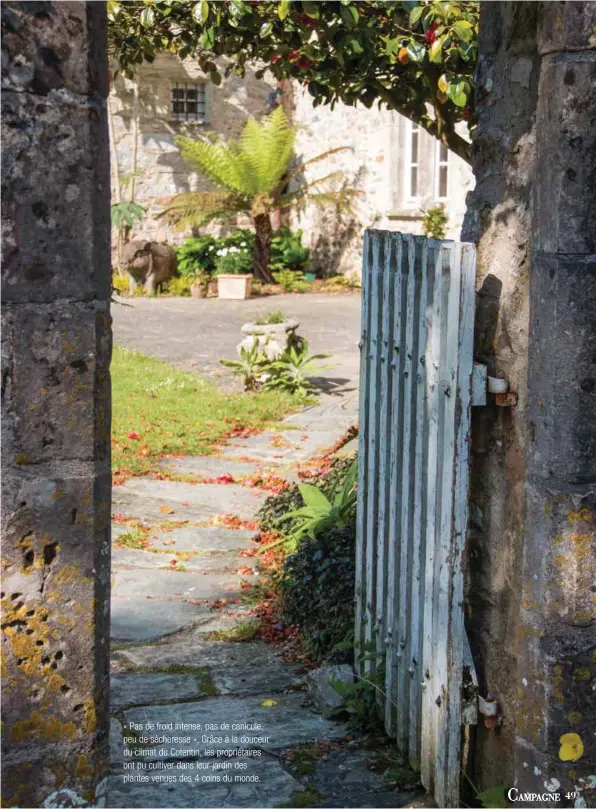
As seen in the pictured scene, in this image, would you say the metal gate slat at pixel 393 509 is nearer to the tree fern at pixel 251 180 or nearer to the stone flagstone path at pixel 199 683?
the stone flagstone path at pixel 199 683

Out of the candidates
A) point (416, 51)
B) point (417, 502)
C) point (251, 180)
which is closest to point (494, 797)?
point (417, 502)

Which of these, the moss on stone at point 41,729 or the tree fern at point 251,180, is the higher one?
the tree fern at point 251,180

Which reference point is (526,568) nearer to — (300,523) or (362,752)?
(362,752)

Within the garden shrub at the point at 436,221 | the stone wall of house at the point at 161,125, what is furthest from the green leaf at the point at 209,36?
the stone wall of house at the point at 161,125

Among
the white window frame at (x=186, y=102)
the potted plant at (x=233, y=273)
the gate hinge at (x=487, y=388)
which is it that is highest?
the white window frame at (x=186, y=102)

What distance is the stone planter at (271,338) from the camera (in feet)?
34.8

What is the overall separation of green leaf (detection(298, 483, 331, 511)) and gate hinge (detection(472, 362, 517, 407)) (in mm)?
2658

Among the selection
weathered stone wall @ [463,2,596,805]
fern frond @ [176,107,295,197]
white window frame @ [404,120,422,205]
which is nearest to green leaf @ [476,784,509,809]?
weathered stone wall @ [463,2,596,805]

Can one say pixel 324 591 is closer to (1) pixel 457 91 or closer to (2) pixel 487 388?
(2) pixel 487 388

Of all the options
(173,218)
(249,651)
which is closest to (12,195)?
(249,651)

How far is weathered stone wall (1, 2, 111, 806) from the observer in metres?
2.12

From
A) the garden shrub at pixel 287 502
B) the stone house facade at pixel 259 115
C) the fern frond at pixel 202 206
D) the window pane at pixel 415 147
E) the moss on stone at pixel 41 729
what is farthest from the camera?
the fern frond at pixel 202 206

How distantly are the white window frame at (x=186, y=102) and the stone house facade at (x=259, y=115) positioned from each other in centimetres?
2

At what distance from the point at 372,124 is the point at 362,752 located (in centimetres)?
1513
